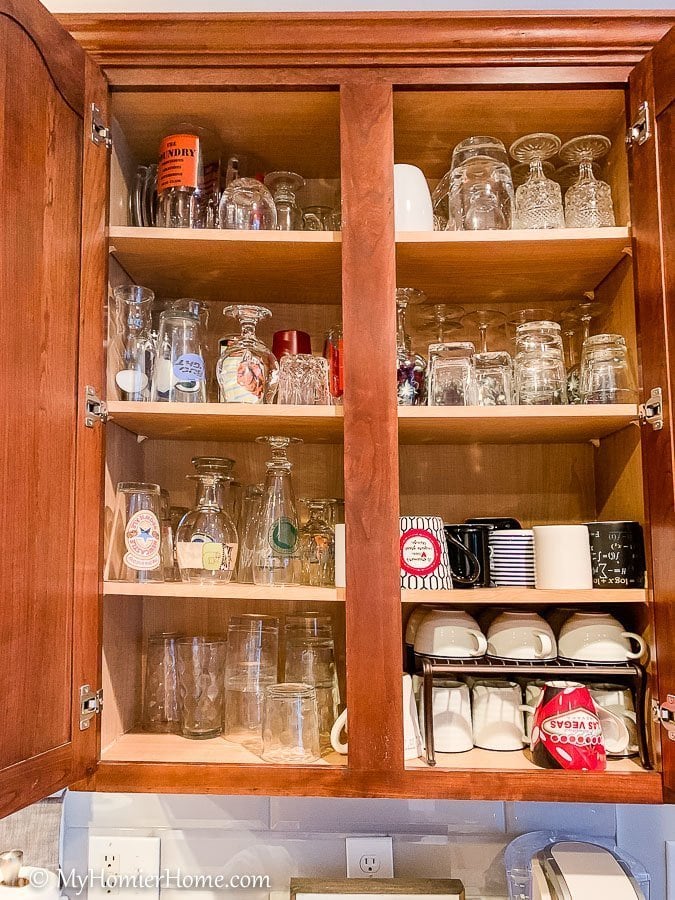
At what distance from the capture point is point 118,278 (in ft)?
4.11

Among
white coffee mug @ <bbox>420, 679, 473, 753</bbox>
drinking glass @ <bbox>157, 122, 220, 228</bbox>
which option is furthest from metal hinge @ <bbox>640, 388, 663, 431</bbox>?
drinking glass @ <bbox>157, 122, 220, 228</bbox>

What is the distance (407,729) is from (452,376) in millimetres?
571

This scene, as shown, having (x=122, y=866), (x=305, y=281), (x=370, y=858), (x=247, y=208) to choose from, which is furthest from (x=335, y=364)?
(x=122, y=866)

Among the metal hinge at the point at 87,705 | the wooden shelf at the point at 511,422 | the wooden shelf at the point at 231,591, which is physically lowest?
the metal hinge at the point at 87,705

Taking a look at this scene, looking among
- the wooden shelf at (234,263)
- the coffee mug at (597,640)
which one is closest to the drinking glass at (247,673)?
the coffee mug at (597,640)

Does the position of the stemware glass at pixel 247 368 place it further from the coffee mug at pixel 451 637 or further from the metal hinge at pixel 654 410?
the metal hinge at pixel 654 410

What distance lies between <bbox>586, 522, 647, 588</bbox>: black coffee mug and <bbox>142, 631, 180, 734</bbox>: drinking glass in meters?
0.73

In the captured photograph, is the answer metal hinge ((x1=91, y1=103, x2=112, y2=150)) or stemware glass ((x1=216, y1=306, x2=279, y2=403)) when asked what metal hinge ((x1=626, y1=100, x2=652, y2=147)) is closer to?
stemware glass ((x1=216, y1=306, x2=279, y2=403))

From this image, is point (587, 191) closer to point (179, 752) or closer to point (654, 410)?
point (654, 410)

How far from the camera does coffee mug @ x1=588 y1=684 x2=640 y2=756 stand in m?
1.15

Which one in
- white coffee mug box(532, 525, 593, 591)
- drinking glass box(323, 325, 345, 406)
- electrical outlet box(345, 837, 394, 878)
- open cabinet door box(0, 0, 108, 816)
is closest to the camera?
open cabinet door box(0, 0, 108, 816)

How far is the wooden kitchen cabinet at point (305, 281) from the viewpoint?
3.07ft

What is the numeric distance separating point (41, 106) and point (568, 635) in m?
1.12

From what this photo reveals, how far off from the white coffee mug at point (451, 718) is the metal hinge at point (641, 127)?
0.90 meters
